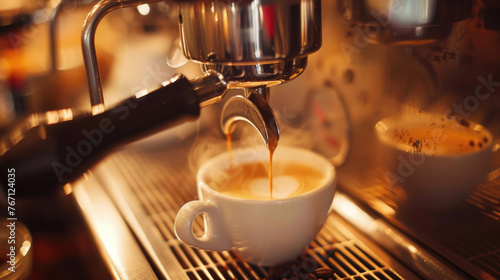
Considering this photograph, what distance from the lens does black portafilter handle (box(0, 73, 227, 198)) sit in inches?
12.3

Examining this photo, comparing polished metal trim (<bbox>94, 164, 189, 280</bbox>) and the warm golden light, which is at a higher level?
the warm golden light

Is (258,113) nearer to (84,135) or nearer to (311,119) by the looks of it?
(84,135)

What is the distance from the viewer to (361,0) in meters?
0.46

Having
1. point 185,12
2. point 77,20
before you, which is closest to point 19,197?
Result: point 185,12

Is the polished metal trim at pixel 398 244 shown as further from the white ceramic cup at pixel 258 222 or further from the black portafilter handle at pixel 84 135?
the black portafilter handle at pixel 84 135

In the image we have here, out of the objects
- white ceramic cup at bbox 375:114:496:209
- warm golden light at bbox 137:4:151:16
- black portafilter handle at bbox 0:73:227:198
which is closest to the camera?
black portafilter handle at bbox 0:73:227:198

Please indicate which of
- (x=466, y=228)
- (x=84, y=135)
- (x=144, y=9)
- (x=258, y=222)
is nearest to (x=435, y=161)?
(x=466, y=228)

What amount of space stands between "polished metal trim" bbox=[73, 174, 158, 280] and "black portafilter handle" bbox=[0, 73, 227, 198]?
0.54 feet

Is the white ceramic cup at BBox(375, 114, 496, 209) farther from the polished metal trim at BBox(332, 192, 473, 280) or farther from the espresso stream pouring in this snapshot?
the espresso stream pouring

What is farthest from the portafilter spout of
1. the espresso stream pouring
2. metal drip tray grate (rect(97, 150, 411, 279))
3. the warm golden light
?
the warm golden light

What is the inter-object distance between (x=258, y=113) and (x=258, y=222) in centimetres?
11

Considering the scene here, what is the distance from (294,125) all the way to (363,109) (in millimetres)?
170

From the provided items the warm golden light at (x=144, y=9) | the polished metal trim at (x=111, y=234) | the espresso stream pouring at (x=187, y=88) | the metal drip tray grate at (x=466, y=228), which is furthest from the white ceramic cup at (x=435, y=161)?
the warm golden light at (x=144, y=9)

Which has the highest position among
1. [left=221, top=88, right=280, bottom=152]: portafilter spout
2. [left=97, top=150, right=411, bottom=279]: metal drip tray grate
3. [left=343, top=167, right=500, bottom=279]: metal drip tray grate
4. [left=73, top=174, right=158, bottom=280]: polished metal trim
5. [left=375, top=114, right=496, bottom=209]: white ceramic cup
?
[left=221, top=88, right=280, bottom=152]: portafilter spout
